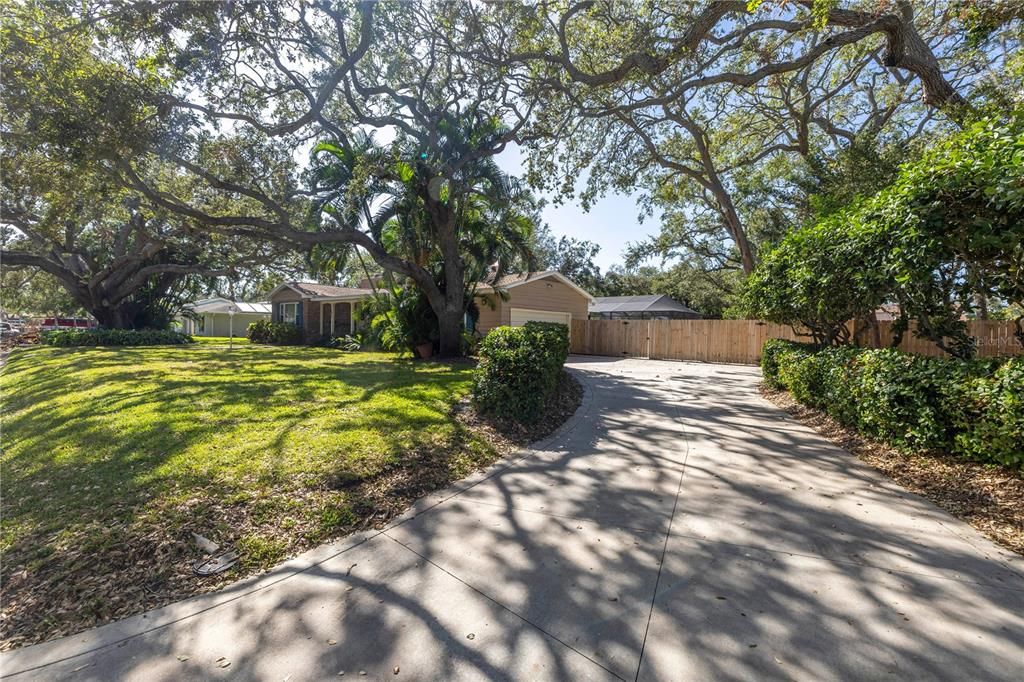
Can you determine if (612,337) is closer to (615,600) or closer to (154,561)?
(615,600)

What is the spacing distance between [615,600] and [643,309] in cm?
2665

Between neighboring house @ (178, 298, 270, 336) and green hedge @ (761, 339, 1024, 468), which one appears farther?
neighboring house @ (178, 298, 270, 336)

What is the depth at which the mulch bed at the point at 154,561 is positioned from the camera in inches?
101

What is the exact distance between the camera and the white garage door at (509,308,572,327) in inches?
789

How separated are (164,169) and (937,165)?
1736cm

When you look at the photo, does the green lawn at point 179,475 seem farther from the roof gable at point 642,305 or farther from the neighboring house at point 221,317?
the neighboring house at point 221,317

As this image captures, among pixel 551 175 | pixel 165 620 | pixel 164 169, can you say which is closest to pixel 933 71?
pixel 551 175

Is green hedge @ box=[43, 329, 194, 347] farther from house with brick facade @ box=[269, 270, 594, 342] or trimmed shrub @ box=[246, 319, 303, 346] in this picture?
house with brick facade @ box=[269, 270, 594, 342]

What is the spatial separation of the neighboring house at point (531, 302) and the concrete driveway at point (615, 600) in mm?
14605

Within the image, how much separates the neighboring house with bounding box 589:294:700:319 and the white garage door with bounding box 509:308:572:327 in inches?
304

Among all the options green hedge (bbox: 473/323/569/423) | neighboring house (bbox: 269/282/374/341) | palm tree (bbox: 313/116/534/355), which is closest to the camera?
green hedge (bbox: 473/323/569/423)

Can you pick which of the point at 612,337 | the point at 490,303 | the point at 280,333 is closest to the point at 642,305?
the point at 612,337

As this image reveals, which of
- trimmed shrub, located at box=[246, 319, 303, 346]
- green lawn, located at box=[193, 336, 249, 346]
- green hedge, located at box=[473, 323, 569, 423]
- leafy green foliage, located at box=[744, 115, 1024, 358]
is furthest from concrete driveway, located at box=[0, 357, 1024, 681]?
green lawn, located at box=[193, 336, 249, 346]

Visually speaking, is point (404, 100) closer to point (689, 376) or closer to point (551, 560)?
point (689, 376)
